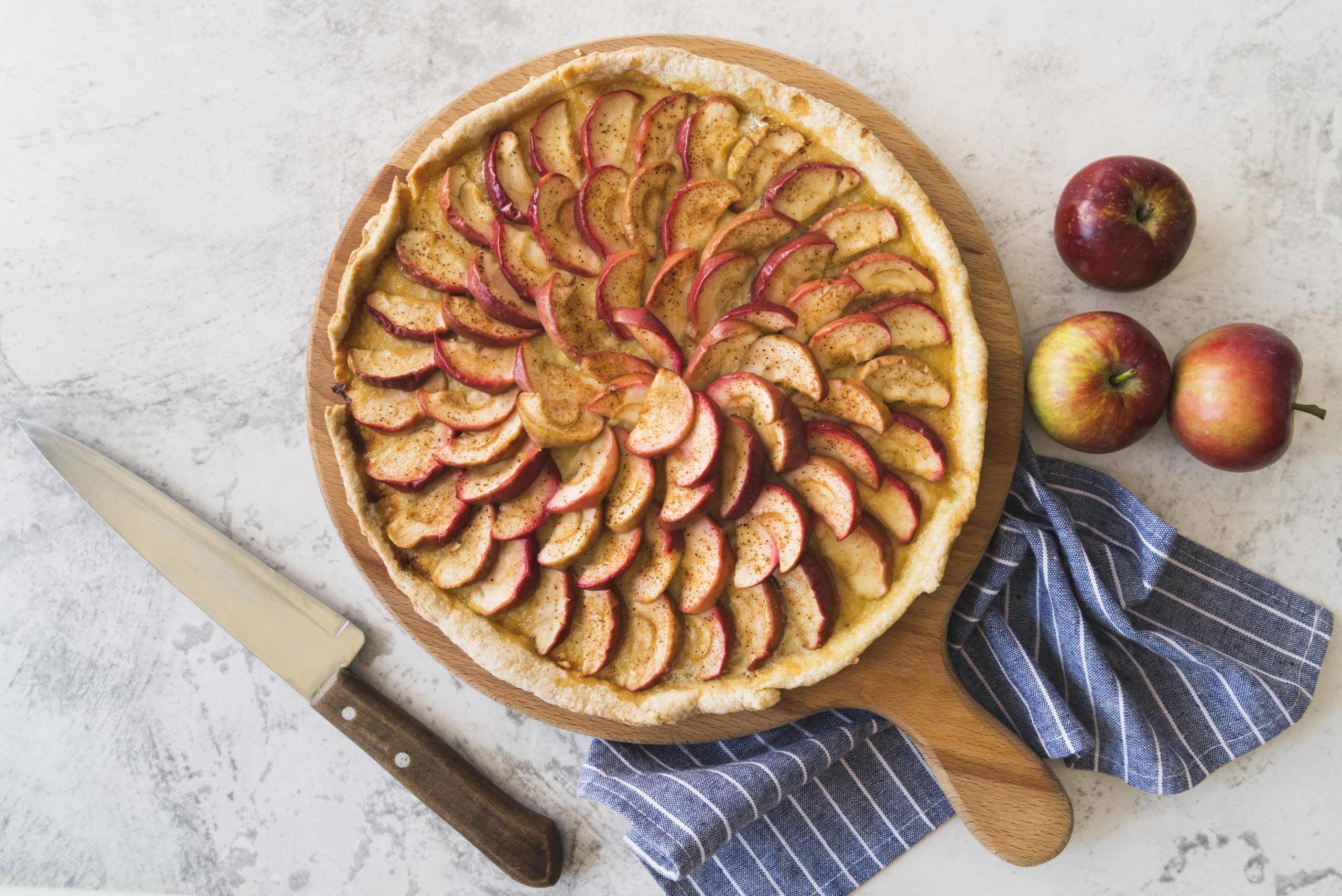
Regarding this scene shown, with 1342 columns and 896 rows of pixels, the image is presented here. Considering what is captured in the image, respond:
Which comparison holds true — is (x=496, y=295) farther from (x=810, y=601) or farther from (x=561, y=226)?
(x=810, y=601)

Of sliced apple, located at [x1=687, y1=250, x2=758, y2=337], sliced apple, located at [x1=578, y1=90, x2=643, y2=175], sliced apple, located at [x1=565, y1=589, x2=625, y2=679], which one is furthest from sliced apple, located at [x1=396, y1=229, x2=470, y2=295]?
sliced apple, located at [x1=565, y1=589, x2=625, y2=679]

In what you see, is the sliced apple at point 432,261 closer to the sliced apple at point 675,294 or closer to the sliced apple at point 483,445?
the sliced apple at point 483,445

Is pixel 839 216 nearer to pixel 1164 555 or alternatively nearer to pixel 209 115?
pixel 1164 555

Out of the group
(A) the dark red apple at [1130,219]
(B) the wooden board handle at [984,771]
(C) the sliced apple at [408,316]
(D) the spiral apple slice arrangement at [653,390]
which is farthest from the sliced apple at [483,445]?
(A) the dark red apple at [1130,219]

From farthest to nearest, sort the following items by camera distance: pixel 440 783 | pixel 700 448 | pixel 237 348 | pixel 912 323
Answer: pixel 237 348, pixel 440 783, pixel 912 323, pixel 700 448

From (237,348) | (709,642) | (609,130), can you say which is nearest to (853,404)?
(709,642)

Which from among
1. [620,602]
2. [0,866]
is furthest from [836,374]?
[0,866]

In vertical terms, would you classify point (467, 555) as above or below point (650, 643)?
below
